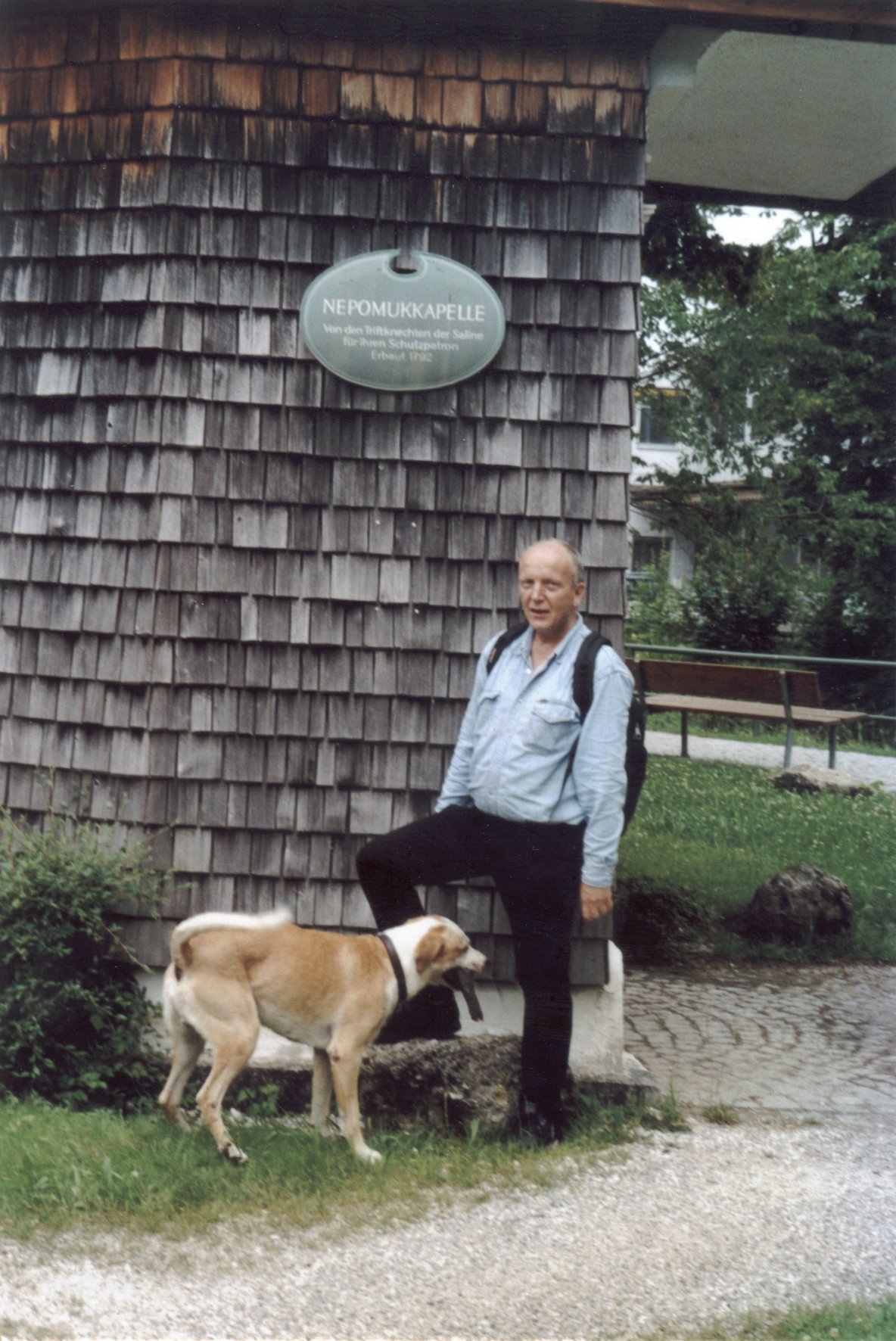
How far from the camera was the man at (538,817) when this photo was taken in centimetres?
411

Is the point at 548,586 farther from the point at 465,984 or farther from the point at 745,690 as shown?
the point at 745,690

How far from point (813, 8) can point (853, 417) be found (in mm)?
18665

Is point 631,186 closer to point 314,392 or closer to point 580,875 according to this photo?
point 314,392

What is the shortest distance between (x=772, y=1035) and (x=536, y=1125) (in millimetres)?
1721

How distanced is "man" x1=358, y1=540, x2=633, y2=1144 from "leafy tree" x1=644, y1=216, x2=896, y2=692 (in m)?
13.7

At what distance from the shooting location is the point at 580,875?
4219 millimetres

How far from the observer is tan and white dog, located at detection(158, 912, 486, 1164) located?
4.00 metres

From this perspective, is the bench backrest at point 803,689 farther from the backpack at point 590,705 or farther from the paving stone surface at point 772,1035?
the backpack at point 590,705

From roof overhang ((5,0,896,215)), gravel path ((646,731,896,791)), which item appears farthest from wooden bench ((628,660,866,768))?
roof overhang ((5,0,896,215))

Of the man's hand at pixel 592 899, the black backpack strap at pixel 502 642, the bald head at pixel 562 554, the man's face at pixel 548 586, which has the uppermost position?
the bald head at pixel 562 554

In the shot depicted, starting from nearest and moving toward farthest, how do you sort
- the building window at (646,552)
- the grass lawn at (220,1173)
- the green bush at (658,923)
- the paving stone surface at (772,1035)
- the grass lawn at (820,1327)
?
the grass lawn at (820,1327)
the grass lawn at (220,1173)
the paving stone surface at (772,1035)
the green bush at (658,923)
the building window at (646,552)

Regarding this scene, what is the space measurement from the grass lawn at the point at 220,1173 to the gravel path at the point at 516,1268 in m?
0.10

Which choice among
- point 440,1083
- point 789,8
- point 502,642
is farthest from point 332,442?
point 440,1083

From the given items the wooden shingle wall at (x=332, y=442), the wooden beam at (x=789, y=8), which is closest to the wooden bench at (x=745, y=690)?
the wooden shingle wall at (x=332, y=442)
